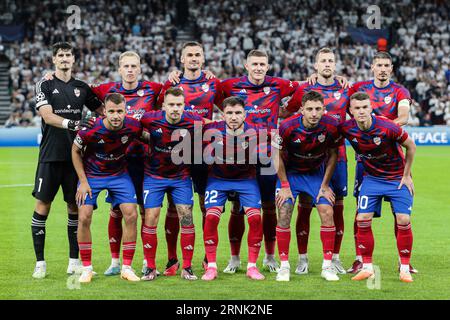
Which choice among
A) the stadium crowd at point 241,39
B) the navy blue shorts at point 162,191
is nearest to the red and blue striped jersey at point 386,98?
the navy blue shorts at point 162,191

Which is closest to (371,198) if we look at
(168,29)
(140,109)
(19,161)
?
(140,109)

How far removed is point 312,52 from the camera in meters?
32.6

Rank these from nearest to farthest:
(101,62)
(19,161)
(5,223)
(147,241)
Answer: (147,241), (5,223), (19,161), (101,62)

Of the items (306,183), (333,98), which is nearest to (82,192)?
(306,183)

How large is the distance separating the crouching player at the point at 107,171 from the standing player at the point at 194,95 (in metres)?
0.63

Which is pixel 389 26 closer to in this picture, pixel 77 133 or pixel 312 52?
pixel 312 52

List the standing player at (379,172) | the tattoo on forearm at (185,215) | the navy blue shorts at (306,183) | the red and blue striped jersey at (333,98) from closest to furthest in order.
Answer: the standing player at (379,172)
the tattoo on forearm at (185,215)
the navy blue shorts at (306,183)
the red and blue striped jersey at (333,98)

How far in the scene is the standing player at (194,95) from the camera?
29.0 ft

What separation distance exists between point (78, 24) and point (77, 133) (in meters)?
24.0

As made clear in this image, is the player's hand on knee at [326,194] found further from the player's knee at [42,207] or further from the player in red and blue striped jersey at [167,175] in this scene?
the player's knee at [42,207]

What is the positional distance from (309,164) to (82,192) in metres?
2.36

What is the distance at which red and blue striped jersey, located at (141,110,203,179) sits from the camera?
8367mm

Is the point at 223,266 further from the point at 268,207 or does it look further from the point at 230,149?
the point at 230,149

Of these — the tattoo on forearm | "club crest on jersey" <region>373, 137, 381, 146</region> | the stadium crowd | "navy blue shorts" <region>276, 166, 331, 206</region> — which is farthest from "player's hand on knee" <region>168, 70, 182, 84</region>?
the stadium crowd
